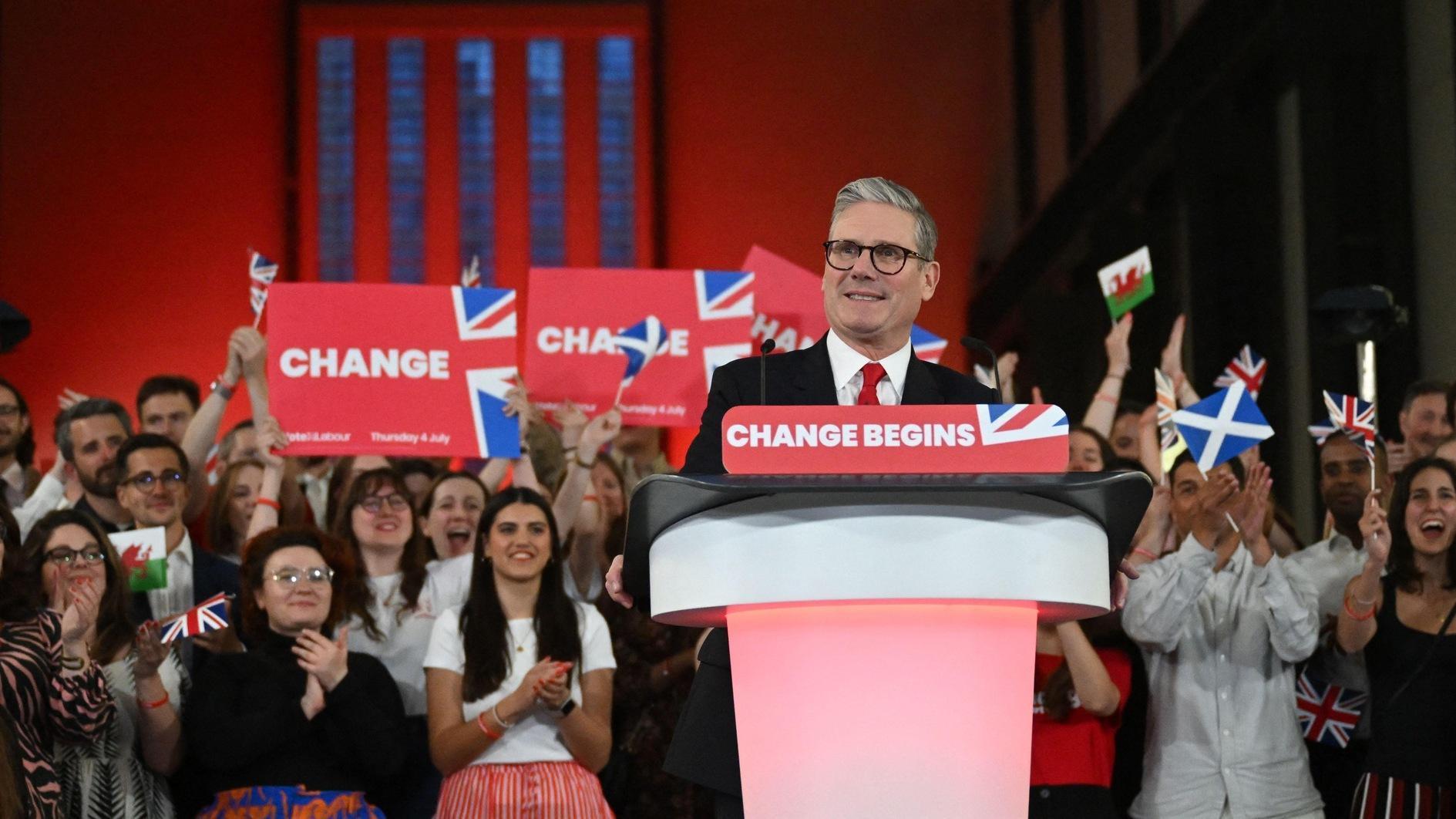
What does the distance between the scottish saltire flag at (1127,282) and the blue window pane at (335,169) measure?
626 cm

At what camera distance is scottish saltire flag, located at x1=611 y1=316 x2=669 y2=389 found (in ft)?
15.3

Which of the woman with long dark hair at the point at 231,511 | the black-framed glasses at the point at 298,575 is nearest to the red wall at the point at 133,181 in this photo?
the woman with long dark hair at the point at 231,511

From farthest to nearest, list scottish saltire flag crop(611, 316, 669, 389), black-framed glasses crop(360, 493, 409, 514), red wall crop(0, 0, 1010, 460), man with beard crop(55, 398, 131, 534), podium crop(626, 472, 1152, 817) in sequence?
red wall crop(0, 0, 1010, 460)
scottish saltire flag crop(611, 316, 669, 389)
man with beard crop(55, 398, 131, 534)
black-framed glasses crop(360, 493, 409, 514)
podium crop(626, 472, 1152, 817)

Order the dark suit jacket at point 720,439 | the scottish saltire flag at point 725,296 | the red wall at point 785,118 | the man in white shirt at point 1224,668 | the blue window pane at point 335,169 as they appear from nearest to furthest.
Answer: the dark suit jacket at point 720,439, the man in white shirt at point 1224,668, the scottish saltire flag at point 725,296, the red wall at point 785,118, the blue window pane at point 335,169

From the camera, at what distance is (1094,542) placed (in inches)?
57.6

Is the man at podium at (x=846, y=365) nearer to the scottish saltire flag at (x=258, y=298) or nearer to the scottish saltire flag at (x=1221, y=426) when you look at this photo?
the scottish saltire flag at (x=1221, y=426)

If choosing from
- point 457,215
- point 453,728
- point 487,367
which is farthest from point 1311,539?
point 457,215

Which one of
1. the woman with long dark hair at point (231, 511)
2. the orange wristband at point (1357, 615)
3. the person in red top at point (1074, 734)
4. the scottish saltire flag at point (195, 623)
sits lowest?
the person in red top at point (1074, 734)

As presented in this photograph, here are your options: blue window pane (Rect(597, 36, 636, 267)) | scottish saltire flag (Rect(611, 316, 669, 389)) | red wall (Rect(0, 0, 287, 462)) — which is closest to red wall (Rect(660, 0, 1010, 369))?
blue window pane (Rect(597, 36, 636, 267))

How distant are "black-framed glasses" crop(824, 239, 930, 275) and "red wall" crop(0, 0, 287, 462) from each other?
746 cm

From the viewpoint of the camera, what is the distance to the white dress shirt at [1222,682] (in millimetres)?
3527

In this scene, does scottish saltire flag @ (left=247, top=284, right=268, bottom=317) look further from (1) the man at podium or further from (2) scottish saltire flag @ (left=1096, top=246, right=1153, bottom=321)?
(1) the man at podium

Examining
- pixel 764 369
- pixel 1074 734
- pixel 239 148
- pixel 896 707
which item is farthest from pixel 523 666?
pixel 239 148

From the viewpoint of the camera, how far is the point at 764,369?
1.81 metres
